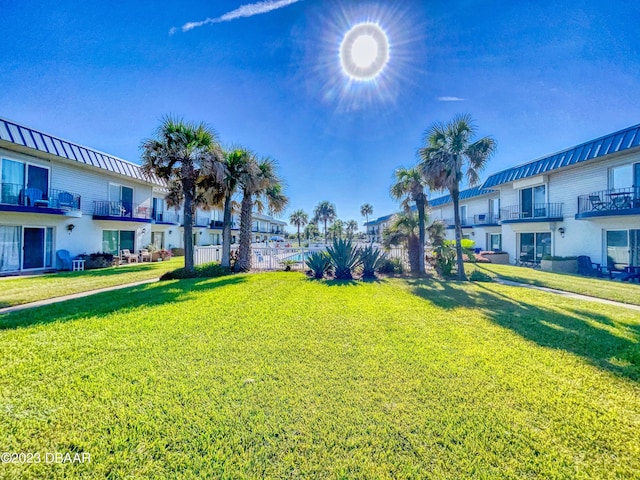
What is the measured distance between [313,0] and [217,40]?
484 centimetres

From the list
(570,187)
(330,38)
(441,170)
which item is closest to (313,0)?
(330,38)

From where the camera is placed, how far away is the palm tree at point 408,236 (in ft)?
45.4

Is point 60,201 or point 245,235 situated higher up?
point 60,201

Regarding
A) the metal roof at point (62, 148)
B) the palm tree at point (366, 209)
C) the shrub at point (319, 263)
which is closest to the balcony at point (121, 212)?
the metal roof at point (62, 148)

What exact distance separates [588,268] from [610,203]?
360 centimetres

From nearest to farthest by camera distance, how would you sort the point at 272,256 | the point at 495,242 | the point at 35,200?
1. the point at 35,200
2. the point at 272,256
3. the point at 495,242

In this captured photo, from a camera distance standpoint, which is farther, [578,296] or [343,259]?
[343,259]

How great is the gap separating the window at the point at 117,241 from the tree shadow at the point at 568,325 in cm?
2090

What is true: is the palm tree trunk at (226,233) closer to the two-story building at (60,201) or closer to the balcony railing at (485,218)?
the two-story building at (60,201)

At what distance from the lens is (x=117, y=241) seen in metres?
18.8

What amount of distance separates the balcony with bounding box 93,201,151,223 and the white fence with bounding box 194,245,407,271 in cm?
712

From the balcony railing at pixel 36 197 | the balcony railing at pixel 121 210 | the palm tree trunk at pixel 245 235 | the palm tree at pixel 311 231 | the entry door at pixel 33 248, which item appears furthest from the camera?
the palm tree at pixel 311 231

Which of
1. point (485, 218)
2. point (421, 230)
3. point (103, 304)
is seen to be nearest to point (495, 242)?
point (485, 218)

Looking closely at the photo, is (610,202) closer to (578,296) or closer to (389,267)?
(578,296)
